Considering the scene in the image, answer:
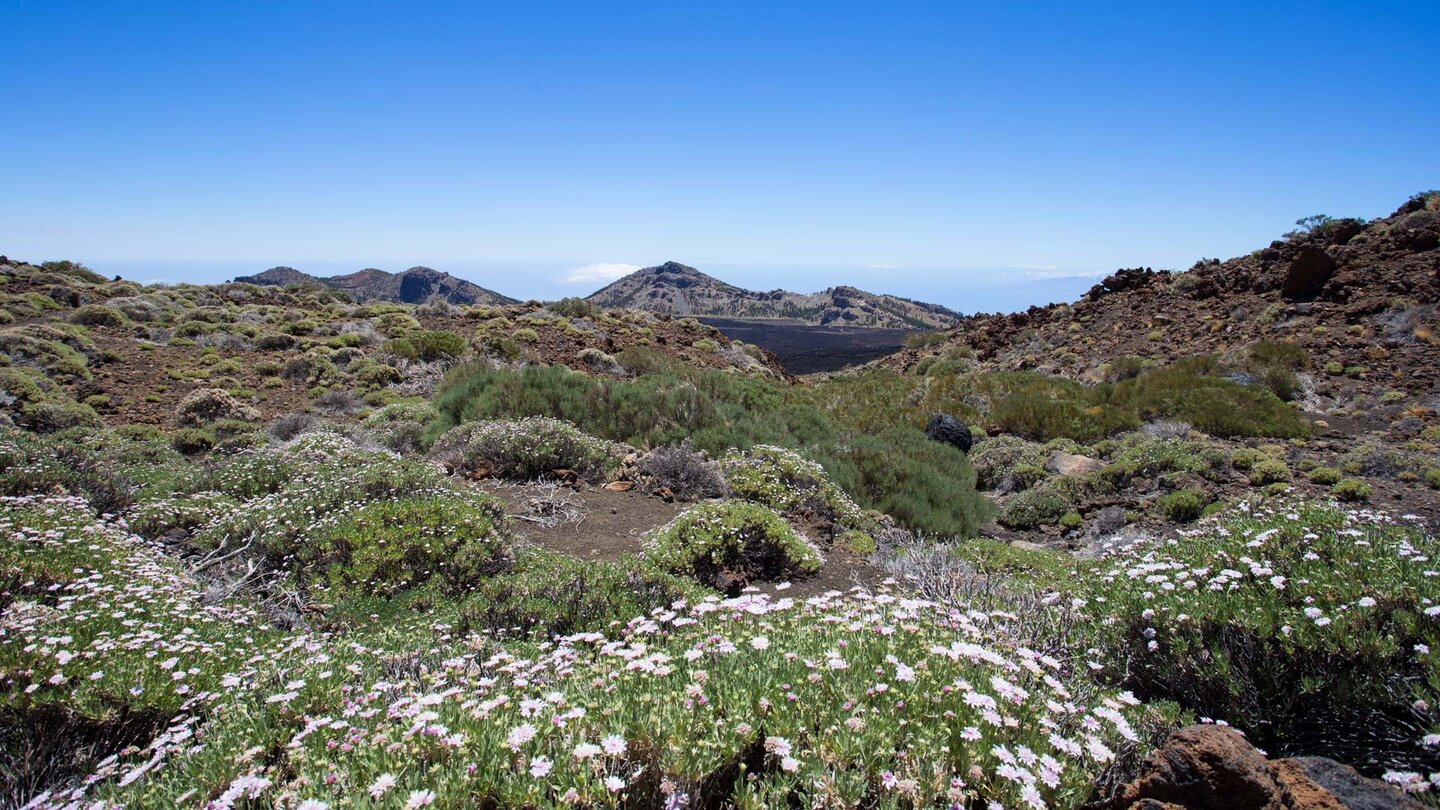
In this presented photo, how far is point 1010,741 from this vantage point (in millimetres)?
2295

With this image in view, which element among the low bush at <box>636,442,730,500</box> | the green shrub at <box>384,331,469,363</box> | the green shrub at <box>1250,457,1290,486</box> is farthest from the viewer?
the green shrub at <box>384,331,469,363</box>

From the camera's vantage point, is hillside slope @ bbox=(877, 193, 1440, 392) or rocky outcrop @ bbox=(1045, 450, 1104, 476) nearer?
rocky outcrop @ bbox=(1045, 450, 1104, 476)

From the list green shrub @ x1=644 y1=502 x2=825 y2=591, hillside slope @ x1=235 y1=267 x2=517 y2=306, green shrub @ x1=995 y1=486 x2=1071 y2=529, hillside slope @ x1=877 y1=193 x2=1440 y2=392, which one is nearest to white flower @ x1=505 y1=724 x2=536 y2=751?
green shrub @ x1=644 y1=502 x2=825 y2=591

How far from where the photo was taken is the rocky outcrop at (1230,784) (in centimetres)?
194

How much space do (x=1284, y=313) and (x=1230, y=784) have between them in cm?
2271

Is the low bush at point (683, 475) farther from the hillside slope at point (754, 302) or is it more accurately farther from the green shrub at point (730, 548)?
the hillside slope at point (754, 302)

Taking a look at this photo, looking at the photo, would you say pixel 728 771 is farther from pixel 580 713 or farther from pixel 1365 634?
pixel 1365 634

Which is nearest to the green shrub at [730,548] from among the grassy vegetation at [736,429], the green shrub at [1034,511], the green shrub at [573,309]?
the grassy vegetation at [736,429]

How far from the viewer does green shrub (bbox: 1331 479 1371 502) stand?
863 cm

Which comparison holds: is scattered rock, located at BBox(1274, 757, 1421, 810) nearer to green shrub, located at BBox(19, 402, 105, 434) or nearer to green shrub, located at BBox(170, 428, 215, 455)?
green shrub, located at BBox(170, 428, 215, 455)

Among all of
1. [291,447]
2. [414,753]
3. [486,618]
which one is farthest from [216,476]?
[414,753]

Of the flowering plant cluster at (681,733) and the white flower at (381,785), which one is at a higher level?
the white flower at (381,785)

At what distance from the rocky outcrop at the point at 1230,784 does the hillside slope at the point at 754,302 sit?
84512 millimetres

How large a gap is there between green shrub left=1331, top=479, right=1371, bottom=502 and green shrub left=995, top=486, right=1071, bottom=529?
3.01 metres
